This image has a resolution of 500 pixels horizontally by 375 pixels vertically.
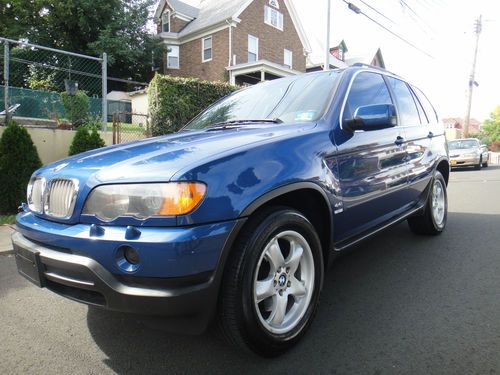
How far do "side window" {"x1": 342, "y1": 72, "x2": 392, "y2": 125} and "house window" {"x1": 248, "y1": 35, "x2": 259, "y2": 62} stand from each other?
22.0m

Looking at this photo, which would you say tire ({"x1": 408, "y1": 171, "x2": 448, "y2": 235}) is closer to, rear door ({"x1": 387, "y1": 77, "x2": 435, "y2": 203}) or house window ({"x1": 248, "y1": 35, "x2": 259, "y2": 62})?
rear door ({"x1": 387, "y1": 77, "x2": 435, "y2": 203})

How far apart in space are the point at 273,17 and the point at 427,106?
2339cm

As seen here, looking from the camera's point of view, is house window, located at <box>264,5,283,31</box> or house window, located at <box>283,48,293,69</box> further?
house window, located at <box>283,48,293,69</box>

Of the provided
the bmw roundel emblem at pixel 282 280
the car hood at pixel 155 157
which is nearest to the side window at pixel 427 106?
the car hood at pixel 155 157

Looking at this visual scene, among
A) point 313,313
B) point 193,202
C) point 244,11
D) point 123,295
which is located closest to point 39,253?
point 123,295

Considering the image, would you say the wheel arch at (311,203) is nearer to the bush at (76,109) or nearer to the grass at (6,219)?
the grass at (6,219)

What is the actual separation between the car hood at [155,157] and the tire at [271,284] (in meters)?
0.46

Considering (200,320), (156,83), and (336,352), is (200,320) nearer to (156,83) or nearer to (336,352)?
(336,352)

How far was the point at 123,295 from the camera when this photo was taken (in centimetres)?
185

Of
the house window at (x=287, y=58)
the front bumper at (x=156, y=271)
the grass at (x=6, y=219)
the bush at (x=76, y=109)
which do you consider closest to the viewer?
the front bumper at (x=156, y=271)

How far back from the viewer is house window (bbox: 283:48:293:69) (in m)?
26.8

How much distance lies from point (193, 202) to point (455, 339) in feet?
6.06

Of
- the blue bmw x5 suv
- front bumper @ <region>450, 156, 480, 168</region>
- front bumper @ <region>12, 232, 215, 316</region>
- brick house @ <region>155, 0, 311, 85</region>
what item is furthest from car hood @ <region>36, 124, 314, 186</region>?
brick house @ <region>155, 0, 311, 85</region>

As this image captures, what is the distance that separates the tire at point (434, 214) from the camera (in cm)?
455
